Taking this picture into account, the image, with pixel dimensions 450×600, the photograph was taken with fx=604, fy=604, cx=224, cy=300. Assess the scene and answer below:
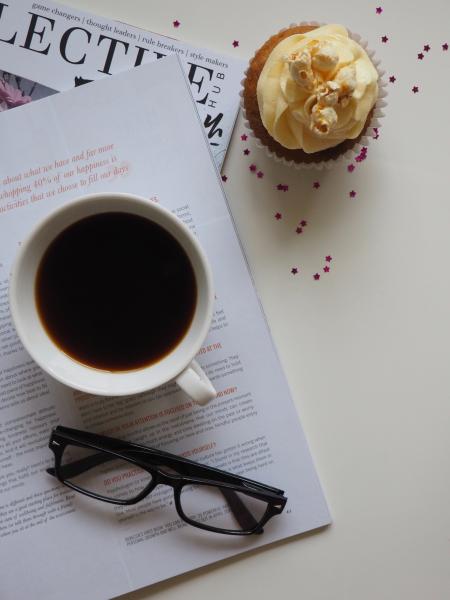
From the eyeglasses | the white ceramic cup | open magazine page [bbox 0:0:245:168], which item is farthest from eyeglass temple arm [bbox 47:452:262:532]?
open magazine page [bbox 0:0:245:168]

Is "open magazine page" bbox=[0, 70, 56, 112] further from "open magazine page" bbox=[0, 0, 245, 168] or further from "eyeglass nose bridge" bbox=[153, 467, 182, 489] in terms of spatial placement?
"eyeglass nose bridge" bbox=[153, 467, 182, 489]

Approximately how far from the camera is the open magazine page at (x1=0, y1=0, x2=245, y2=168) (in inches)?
29.0

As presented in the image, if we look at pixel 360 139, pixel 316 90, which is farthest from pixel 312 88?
pixel 360 139

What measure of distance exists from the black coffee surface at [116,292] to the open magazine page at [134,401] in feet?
0.26

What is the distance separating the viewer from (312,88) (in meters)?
0.62

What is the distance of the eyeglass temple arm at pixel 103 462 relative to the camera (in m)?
0.74

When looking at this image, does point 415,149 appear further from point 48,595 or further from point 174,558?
point 48,595

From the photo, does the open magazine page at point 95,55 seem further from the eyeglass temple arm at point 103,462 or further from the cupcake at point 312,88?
the eyeglass temple arm at point 103,462

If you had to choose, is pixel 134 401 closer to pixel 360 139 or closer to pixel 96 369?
pixel 96 369

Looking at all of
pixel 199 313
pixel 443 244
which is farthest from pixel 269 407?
pixel 443 244

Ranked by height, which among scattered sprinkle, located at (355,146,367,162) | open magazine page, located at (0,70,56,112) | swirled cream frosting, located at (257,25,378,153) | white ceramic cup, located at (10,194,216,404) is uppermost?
open magazine page, located at (0,70,56,112)

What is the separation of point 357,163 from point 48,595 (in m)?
0.67

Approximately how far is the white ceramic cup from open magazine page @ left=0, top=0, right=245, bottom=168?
0.52 ft

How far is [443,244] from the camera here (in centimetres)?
78
